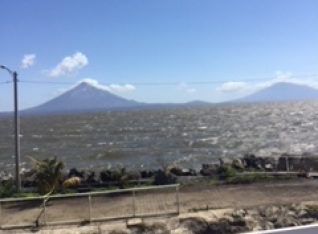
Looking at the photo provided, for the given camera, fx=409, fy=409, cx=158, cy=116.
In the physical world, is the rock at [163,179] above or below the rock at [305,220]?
above

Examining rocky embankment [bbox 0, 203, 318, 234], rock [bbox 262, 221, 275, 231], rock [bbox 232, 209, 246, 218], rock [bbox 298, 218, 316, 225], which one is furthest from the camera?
rock [bbox 232, 209, 246, 218]

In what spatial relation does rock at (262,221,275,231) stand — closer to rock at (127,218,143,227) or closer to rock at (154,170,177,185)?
rock at (127,218,143,227)

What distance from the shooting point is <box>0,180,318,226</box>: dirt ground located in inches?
463

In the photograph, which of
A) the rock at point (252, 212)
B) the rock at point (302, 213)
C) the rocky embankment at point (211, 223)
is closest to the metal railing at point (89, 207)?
the rocky embankment at point (211, 223)

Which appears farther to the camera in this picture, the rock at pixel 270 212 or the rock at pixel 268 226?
the rock at pixel 270 212

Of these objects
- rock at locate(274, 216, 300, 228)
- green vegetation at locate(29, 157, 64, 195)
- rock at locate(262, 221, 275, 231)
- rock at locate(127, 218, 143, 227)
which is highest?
green vegetation at locate(29, 157, 64, 195)

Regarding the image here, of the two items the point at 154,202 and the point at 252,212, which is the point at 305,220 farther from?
the point at 154,202

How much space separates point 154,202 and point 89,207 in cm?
254

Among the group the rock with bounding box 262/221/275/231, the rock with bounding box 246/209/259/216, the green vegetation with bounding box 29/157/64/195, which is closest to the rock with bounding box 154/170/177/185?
the green vegetation with bounding box 29/157/64/195

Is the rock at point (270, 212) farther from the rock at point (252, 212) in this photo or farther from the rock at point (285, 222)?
the rock at point (285, 222)

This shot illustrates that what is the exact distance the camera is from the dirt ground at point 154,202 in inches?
463

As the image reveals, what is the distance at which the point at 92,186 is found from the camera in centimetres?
1692

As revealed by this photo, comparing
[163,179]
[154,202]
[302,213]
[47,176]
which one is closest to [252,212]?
[302,213]

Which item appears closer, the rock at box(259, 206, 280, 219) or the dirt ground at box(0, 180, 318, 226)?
the rock at box(259, 206, 280, 219)
